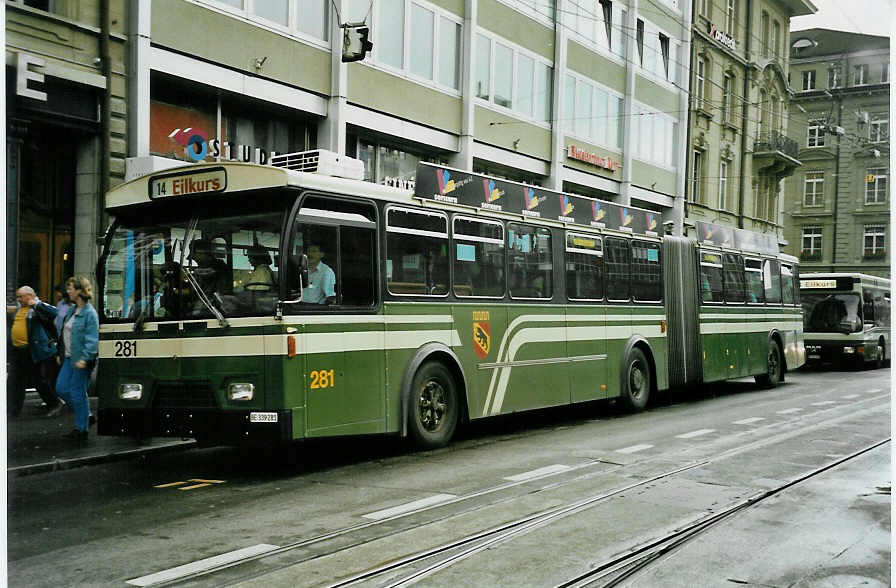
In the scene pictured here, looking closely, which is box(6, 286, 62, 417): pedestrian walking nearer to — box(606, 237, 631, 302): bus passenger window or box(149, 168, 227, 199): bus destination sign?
box(149, 168, 227, 199): bus destination sign

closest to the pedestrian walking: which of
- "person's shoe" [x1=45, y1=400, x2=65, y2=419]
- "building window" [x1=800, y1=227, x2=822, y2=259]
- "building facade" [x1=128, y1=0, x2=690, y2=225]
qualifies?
"person's shoe" [x1=45, y1=400, x2=65, y2=419]

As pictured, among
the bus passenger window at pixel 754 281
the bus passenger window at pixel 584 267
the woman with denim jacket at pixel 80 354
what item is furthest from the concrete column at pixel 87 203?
the bus passenger window at pixel 754 281

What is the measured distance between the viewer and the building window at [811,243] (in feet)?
87.4

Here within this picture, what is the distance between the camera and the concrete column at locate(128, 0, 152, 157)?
1482 cm

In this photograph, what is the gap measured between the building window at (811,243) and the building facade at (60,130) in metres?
18.6

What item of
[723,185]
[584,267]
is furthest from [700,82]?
[584,267]

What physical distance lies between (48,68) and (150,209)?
18.6 feet

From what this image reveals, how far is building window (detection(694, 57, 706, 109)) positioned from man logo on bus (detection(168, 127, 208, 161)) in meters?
25.6

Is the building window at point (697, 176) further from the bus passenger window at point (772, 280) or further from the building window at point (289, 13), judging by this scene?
the building window at point (289, 13)

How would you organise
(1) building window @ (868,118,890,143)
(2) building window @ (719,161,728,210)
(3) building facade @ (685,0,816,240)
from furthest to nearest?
(2) building window @ (719,161,728,210) < (3) building facade @ (685,0,816,240) < (1) building window @ (868,118,890,143)

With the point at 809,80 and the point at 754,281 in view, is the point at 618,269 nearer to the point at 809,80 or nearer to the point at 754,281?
the point at 754,281

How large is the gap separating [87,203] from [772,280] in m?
14.0

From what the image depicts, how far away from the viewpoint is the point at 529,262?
12336 mm

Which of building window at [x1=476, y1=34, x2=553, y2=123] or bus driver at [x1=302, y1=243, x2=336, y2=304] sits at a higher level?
building window at [x1=476, y1=34, x2=553, y2=123]
